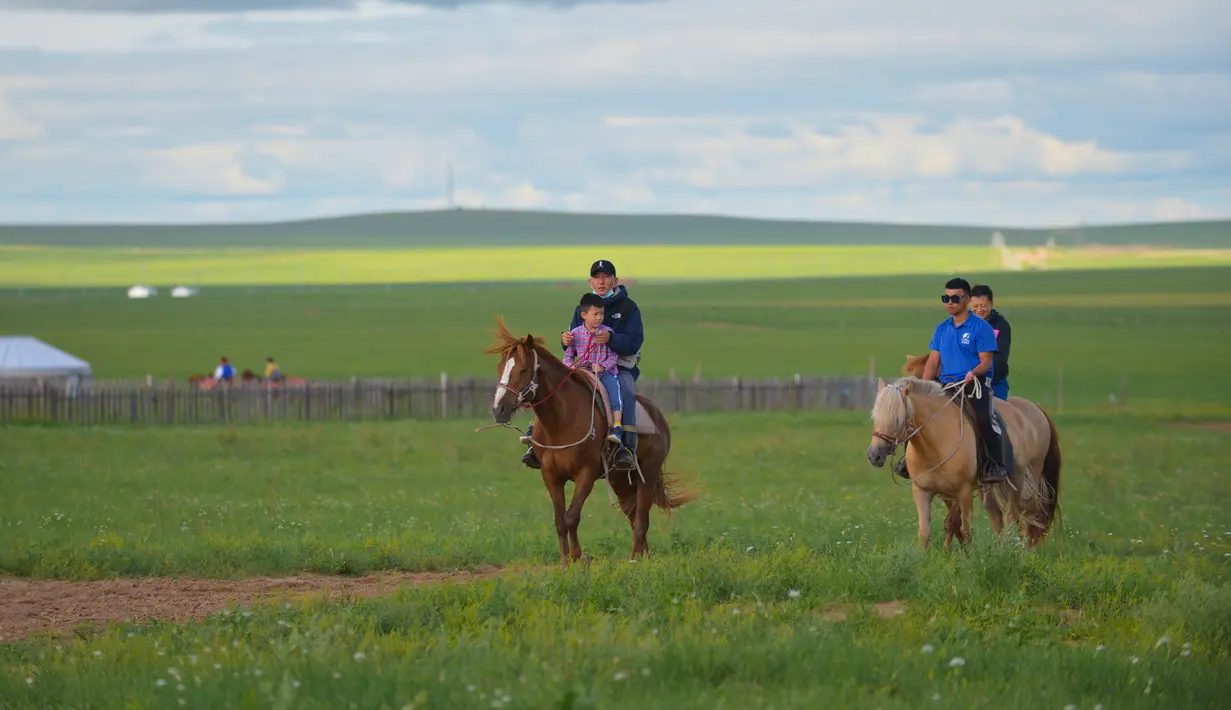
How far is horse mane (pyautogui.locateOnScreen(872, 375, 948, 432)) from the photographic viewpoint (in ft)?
40.6

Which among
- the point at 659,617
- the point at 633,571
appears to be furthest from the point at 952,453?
the point at 659,617

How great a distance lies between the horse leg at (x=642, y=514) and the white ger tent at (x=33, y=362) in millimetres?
36305

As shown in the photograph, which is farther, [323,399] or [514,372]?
[323,399]

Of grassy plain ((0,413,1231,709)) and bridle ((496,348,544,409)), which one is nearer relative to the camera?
grassy plain ((0,413,1231,709))

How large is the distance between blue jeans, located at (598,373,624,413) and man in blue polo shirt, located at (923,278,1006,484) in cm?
278

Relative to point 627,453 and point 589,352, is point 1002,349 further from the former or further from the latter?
point 589,352

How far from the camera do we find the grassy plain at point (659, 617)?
7.50m

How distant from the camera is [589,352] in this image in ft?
41.7

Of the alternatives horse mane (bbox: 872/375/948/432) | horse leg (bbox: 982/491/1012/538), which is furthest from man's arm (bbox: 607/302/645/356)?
horse leg (bbox: 982/491/1012/538)

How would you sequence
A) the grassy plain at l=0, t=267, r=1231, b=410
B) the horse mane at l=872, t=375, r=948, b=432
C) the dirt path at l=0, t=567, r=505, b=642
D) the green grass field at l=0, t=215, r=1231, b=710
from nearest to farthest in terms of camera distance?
the green grass field at l=0, t=215, r=1231, b=710
the dirt path at l=0, t=567, r=505, b=642
the horse mane at l=872, t=375, r=948, b=432
the grassy plain at l=0, t=267, r=1231, b=410

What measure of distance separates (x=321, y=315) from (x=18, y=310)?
20.6 meters

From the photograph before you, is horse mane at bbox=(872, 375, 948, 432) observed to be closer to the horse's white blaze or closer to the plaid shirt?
the plaid shirt

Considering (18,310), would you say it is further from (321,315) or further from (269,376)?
(269,376)

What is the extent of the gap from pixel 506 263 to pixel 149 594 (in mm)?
151859
